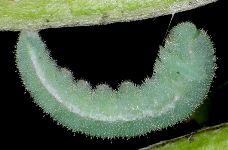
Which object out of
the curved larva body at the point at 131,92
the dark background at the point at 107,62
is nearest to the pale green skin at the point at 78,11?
the curved larva body at the point at 131,92

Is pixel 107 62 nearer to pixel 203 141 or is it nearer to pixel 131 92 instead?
pixel 131 92

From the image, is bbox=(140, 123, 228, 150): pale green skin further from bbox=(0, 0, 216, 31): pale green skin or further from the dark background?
bbox=(0, 0, 216, 31): pale green skin

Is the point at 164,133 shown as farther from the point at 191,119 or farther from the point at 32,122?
the point at 32,122

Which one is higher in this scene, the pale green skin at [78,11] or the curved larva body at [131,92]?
the pale green skin at [78,11]

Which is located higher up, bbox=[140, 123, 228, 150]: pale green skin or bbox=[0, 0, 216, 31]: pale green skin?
bbox=[0, 0, 216, 31]: pale green skin

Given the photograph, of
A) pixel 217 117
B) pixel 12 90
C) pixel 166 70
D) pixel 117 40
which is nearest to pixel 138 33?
pixel 117 40

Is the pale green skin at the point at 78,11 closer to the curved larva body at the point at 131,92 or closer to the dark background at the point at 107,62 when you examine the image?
the curved larva body at the point at 131,92

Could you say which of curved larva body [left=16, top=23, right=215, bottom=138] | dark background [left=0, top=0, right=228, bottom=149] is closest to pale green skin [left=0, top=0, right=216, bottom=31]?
curved larva body [left=16, top=23, right=215, bottom=138]
